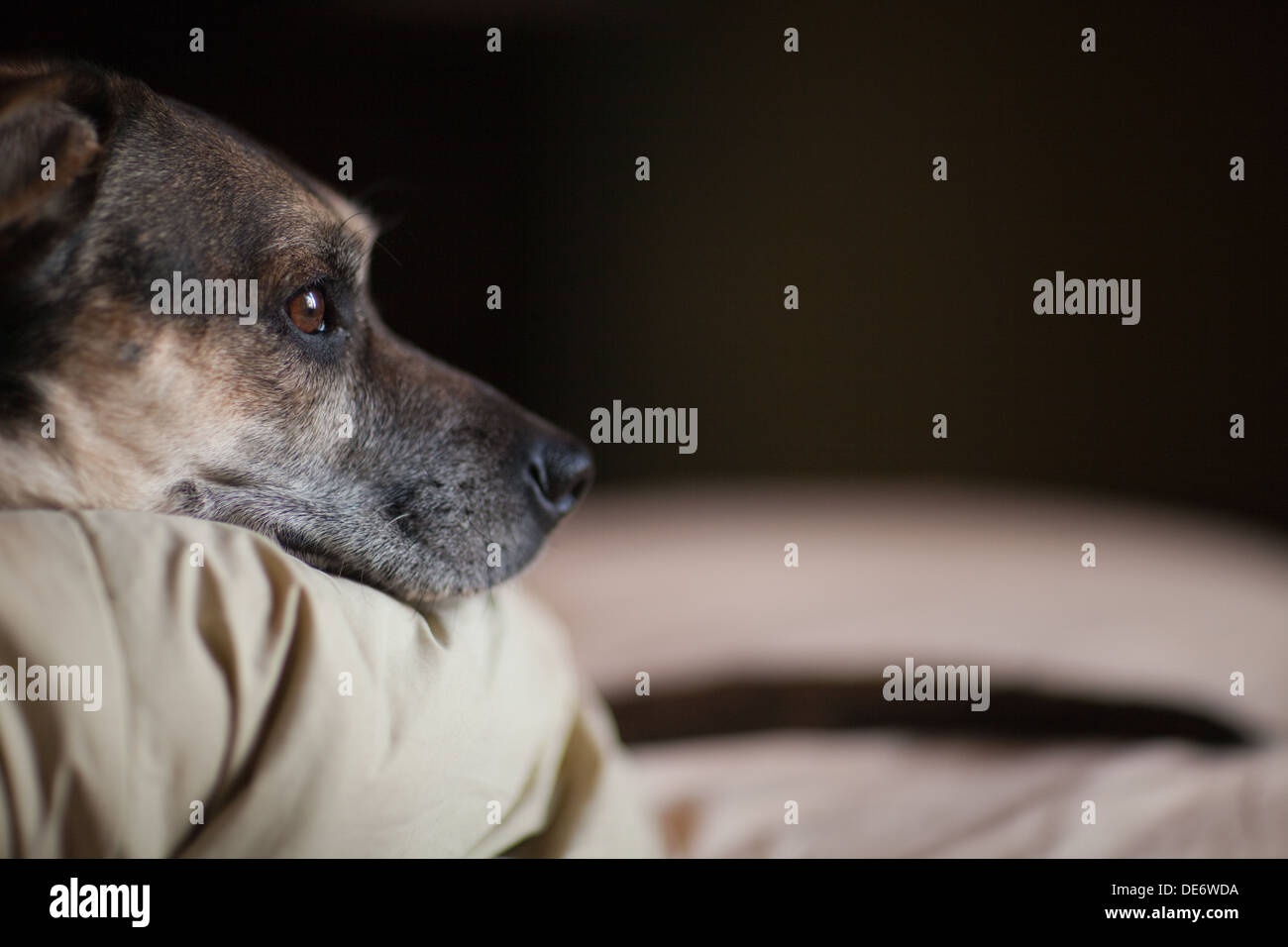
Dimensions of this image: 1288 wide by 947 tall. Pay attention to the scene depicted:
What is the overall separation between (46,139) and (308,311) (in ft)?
0.92

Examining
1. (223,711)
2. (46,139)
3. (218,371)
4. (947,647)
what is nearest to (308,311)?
(218,371)

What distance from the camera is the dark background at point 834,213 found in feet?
8.06

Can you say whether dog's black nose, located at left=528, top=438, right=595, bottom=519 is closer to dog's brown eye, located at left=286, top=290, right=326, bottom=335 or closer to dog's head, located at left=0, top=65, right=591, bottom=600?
dog's head, located at left=0, top=65, right=591, bottom=600

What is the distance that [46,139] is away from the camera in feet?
2.82

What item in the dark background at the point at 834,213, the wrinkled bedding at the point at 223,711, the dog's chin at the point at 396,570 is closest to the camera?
the wrinkled bedding at the point at 223,711

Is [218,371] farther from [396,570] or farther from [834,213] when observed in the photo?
[834,213]

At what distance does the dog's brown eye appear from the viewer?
3.34 ft


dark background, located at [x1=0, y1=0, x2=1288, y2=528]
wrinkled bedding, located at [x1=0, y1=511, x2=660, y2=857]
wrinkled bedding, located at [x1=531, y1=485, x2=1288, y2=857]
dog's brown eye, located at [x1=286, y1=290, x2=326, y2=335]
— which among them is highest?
dark background, located at [x1=0, y1=0, x2=1288, y2=528]

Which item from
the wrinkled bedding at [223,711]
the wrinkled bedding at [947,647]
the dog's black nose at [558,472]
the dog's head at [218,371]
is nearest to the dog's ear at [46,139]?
the dog's head at [218,371]

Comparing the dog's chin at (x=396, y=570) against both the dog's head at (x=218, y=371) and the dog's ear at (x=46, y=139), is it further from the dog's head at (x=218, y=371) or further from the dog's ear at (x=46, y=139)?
the dog's ear at (x=46, y=139)

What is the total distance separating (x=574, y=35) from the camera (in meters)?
3.20

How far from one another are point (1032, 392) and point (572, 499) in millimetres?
2735

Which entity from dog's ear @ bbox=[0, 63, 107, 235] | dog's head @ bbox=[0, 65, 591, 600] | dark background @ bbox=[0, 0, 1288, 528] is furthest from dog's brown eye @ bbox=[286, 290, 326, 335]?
dark background @ bbox=[0, 0, 1288, 528]
